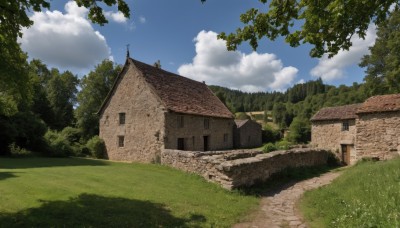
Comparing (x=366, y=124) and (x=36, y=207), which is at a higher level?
(x=366, y=124)

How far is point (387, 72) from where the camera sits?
31891 mm

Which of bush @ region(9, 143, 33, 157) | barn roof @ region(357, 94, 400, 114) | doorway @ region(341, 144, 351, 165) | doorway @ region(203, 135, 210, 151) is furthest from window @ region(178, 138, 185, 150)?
doorway @ region(341, 144, 351, 165)

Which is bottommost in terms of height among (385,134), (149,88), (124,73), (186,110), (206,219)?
(206,219)

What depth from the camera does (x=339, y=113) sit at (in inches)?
1091

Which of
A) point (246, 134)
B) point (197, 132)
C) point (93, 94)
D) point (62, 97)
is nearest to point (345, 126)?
point (246, 134)

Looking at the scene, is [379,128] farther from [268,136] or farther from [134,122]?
[268,136]

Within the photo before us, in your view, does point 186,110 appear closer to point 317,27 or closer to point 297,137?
point 317,27

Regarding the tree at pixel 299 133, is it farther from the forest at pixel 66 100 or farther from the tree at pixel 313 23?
the tree at pixel 313 23

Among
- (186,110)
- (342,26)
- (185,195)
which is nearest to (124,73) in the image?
(186,110)

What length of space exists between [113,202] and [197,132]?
51.7 ft

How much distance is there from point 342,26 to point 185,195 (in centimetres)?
794

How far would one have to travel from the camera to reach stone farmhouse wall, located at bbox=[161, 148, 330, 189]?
12427 mm

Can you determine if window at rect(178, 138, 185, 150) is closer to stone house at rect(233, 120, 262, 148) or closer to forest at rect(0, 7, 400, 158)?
forest at rect(0, 7, 400, 158)

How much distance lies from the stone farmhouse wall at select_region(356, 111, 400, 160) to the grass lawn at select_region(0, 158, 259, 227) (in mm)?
14029
